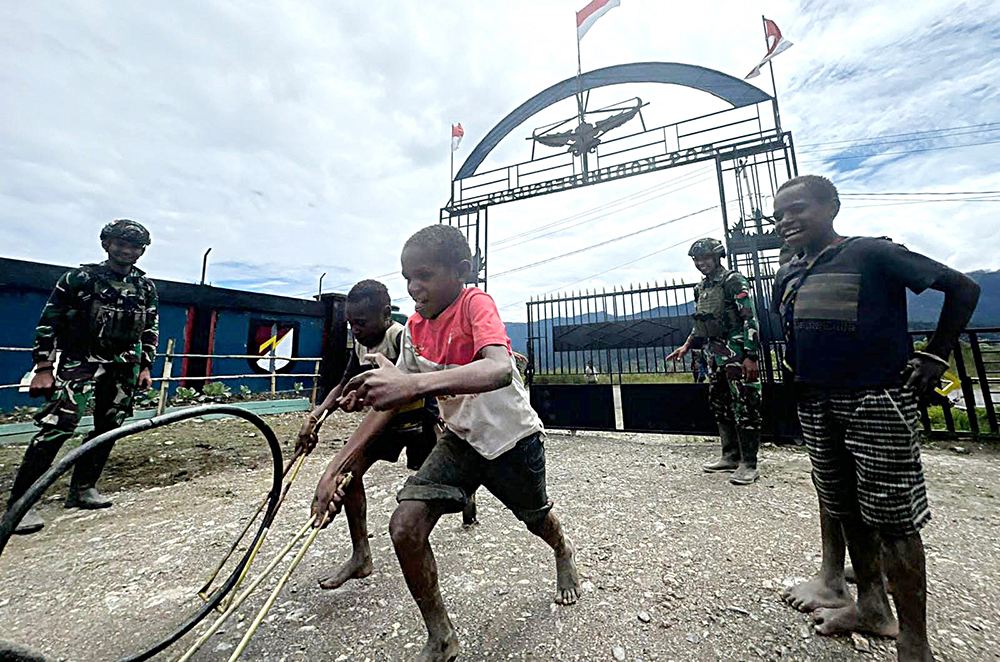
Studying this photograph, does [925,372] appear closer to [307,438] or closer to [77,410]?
[307,438]

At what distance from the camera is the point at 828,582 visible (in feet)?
5.90

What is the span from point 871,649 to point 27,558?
4393 mm

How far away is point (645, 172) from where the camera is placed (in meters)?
9.56

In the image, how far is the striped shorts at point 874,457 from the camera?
1.42 m

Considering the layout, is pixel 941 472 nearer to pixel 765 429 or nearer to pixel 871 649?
pixel 765 429

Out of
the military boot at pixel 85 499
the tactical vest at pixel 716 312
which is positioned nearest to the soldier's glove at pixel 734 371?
the tactical vest at pixel 716 312

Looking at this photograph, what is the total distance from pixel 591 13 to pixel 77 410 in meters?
13.5

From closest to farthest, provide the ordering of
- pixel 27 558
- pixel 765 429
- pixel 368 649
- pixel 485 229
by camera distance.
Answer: pixel 368 649 < pixel 27 558 < pixel 765 429 < pixel 485 229

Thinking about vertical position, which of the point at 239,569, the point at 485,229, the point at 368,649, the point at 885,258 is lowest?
the point at 368,649

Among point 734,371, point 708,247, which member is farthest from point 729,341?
point 708,247

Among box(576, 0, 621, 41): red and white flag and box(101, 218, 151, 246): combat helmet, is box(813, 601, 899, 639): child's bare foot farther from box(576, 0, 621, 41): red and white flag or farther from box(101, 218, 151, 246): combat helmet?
box(576, 0, 621, 41): red and white flag

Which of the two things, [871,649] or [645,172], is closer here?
[871,649]

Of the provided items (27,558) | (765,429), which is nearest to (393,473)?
Result: (27,558)

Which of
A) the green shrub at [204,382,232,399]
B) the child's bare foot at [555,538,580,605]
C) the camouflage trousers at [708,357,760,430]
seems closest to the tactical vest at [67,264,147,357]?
the child's bare foot at [555,538,580,605]
